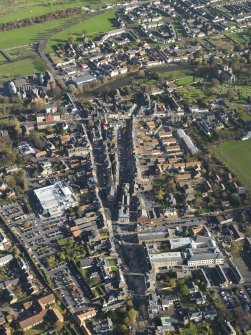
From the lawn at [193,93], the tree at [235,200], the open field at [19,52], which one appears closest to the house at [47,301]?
the tree at [235,200]

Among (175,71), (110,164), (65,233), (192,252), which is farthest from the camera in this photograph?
(175,71)

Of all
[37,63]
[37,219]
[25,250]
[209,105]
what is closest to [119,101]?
[209,105]

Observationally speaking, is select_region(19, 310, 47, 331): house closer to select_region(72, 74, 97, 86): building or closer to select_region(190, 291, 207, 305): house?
select_region(190, 291, 207, 305): house

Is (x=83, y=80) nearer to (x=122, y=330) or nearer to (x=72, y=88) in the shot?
(x=72, y=88)

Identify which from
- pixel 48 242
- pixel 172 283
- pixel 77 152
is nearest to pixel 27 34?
pixel 77 152

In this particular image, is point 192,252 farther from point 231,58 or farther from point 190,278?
point 231,58

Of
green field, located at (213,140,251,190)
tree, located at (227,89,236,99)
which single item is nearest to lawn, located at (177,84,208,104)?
tree, located at (227,89,236,99)
